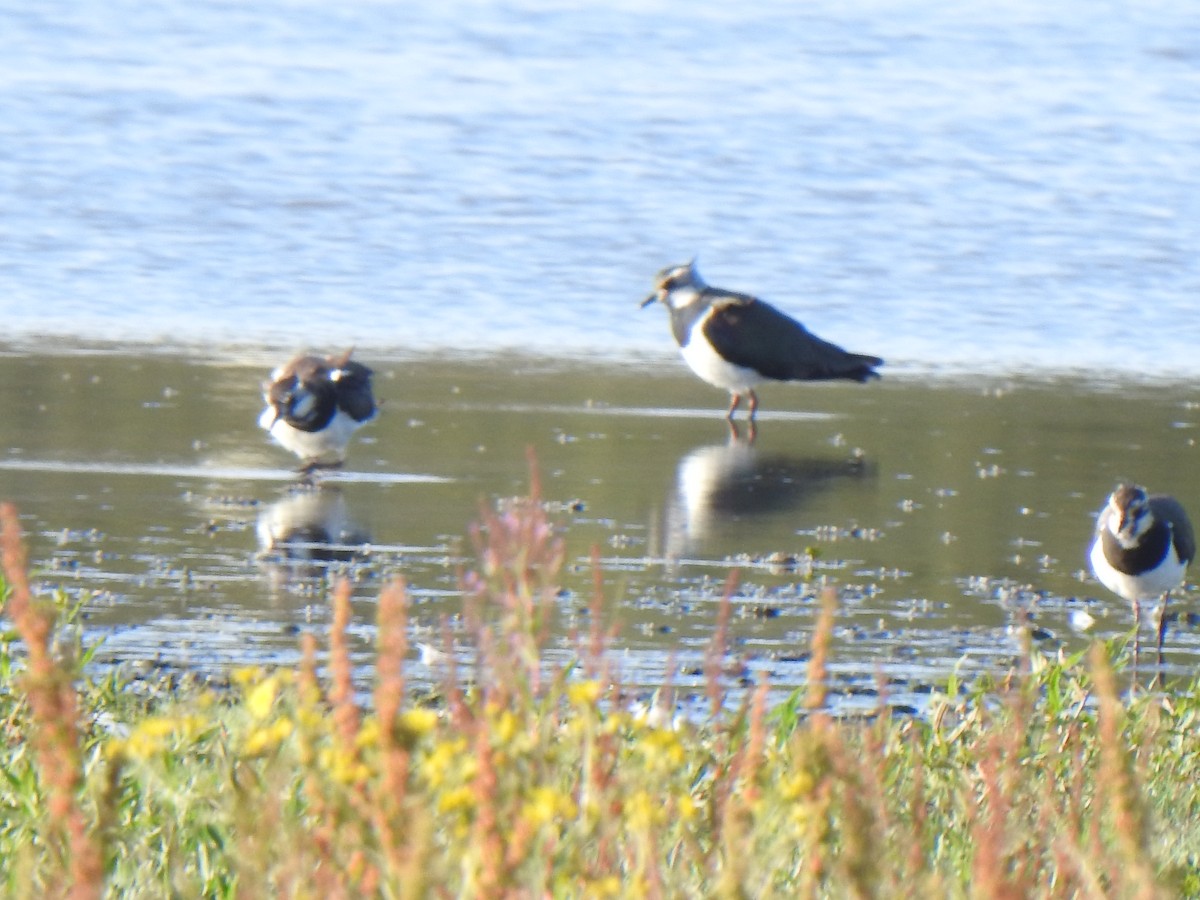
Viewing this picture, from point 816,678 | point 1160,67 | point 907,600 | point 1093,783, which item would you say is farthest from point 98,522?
point 1160,67

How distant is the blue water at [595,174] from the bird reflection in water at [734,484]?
8.11 feet

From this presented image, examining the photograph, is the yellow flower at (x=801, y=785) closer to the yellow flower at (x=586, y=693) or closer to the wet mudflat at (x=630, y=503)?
the yellow flower at (x=586, y=693)

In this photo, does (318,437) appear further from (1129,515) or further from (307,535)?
(1129,515)

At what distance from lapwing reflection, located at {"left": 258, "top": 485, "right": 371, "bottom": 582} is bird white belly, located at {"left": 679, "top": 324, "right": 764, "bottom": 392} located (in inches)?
118

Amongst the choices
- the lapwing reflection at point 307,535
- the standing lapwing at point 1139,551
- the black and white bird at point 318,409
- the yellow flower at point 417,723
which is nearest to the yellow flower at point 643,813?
the yellow flower at point 417,723

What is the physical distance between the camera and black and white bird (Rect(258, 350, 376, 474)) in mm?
9367

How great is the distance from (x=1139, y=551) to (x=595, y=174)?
1111cm

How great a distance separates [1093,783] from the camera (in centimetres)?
507

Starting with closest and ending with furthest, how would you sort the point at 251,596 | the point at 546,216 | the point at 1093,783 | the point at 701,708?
the point at 1093,783 < the point at 701,708 < the point at 251,596 < the point at 546,216

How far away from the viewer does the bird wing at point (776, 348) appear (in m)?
11.6

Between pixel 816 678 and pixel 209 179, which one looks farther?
pixel 209 179

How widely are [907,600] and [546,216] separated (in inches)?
363

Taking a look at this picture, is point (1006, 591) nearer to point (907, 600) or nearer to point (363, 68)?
point (907, 600)

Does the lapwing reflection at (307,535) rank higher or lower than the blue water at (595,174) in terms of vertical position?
lower
